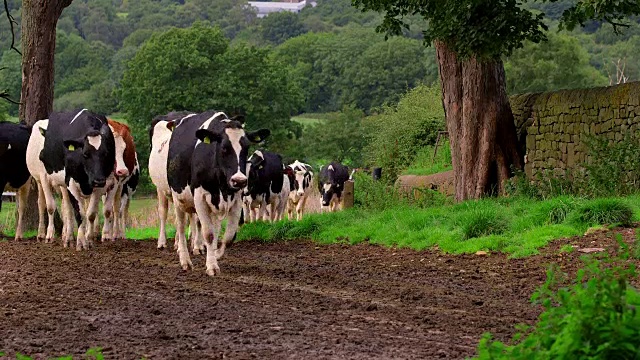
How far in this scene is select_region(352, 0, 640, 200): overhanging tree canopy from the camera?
811 inches

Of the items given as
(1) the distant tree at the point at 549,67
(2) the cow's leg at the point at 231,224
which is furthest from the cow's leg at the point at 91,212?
(1) the distant tree at the point at 549,67

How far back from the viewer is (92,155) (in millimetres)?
18234

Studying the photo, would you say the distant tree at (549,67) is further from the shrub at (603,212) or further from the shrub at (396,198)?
the shrub at (603,212)

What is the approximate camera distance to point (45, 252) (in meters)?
18.1

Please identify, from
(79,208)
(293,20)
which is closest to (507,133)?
(79,208)

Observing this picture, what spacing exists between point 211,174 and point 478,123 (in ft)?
31.2

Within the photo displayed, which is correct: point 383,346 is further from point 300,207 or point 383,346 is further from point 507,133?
point 300,207

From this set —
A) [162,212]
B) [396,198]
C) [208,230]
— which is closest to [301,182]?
[396,198]

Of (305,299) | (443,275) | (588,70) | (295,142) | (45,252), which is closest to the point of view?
(305,299)

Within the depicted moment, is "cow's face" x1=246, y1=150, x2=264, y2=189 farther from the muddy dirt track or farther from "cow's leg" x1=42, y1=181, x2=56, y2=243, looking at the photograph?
the muddy dirt track

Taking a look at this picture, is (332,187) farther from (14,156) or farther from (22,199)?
(14,156)

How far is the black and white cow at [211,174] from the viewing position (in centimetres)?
1468

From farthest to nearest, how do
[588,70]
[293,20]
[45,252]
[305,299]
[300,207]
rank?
1. [293,20]
2. [588,70]
3. [300,207]
4. [45,252]
5. [305,299]

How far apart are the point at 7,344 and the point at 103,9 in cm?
19051
